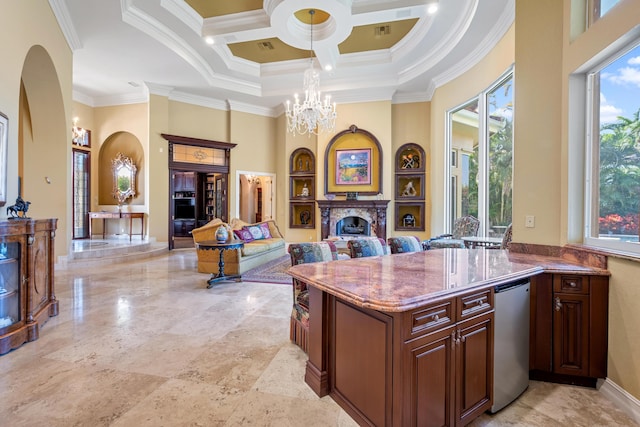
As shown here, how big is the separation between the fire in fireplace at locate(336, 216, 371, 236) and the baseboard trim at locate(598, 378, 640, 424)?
610 cm

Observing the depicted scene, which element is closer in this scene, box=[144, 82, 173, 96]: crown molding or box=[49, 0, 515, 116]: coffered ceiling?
box=[49, 0, 515, 116]: coffered ceiling

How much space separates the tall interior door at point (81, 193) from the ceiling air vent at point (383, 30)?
7848mm

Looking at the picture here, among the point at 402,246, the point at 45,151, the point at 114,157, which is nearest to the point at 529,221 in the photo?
→ the point at 402,246

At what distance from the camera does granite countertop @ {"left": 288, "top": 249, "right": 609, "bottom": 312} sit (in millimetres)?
1396

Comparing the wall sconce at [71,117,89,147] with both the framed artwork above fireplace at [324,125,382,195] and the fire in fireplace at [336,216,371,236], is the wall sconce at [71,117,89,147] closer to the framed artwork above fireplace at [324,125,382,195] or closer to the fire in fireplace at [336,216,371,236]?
the framed artwork above fireplace at [324,125,382,195]

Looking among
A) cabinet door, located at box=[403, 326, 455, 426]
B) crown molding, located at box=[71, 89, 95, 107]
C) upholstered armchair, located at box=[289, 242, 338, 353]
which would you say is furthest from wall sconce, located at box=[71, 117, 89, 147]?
cabinet door, located at box=[403, 326, 455, 426]

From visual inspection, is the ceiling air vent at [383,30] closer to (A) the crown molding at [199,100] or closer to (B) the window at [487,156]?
(B) the window at [487,156]

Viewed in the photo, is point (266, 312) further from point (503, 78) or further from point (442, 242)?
point (503, 78)

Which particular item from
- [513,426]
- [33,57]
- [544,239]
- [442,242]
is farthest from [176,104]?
[513,426]

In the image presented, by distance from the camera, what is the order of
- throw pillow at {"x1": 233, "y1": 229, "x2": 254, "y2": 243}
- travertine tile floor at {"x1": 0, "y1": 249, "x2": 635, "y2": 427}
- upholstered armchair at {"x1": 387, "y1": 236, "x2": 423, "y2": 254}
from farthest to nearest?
throw pillow at {"x1": 233, "y1": 229, "x2": 254, "y2": 243} < upholstered armchair at {"x1": 387, "y1": 236, "x2": 423, "y2": 254} < travertine tile floor at {"x1": 0, "y1": 249, "x2": 635, "y2": 427}

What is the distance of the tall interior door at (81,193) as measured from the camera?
7.91m

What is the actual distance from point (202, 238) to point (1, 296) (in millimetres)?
3198

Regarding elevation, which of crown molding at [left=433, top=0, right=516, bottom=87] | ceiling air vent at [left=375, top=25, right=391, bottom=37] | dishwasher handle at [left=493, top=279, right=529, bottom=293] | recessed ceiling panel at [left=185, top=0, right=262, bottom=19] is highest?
ceiling air vent at [left=375, top=25, right=391, bottom=37]

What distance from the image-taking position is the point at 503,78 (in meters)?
4.88
